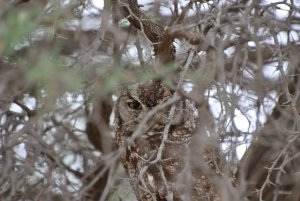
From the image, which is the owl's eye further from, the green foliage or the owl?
the green foliage

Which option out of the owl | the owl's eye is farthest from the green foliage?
the owl's eye

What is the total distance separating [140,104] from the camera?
412 centimetres

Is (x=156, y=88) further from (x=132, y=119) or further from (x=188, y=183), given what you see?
(x=188, y=183)

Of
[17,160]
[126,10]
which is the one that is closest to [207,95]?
[126,10]

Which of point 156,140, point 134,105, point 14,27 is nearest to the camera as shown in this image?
point 14,27

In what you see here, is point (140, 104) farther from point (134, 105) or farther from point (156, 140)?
point (156, 140)

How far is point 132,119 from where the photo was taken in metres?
4.22

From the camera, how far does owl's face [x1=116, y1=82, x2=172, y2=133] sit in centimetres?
394

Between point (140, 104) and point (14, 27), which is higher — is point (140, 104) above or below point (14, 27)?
above

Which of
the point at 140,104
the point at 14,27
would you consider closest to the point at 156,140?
the point at 140,104

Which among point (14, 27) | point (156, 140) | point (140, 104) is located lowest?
point (14, 27)

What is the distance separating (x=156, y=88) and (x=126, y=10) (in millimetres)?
504

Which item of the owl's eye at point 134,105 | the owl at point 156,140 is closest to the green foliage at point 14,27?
the owl at point 156,140

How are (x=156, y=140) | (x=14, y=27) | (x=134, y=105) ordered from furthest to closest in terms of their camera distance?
(x=134, y=105) < (x=156, y=140) < (x=14, y=27)
